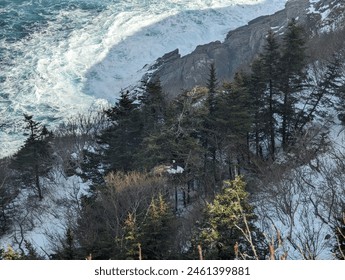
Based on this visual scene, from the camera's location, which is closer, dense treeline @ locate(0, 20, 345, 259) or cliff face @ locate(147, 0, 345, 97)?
dense treeline @ locate(0, 20, 345, 259)

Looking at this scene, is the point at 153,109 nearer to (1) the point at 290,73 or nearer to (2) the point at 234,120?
(2) the point at 234,120

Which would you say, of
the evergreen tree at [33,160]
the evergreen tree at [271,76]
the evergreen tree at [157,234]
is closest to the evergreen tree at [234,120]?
the evergreen tree at [271,76]

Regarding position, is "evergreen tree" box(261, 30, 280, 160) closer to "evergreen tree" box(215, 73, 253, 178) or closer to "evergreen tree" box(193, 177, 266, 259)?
"evergreen tree" box(215, 73, 253, 178)

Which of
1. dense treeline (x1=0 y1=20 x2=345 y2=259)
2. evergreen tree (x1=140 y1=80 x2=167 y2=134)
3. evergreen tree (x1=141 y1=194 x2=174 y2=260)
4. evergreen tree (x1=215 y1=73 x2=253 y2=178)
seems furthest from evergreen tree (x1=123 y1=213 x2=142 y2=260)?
evergreen tree (x1=140 y1=80 x2=167 y2=134)

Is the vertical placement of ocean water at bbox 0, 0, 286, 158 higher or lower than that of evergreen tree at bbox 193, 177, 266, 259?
higher

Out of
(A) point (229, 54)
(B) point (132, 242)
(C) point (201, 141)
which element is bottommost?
(B) point (132, 242)

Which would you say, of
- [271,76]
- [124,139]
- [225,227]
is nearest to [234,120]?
[271,76]

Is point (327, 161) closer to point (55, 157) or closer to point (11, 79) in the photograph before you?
point (55, 157)

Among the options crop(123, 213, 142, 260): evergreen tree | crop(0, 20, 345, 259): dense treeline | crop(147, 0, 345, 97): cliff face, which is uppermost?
crop(147, 0, 345, 97): cliff face

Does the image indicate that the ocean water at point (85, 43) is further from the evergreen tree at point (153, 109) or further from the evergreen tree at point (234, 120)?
the evergreen tree at point (234, 120)
